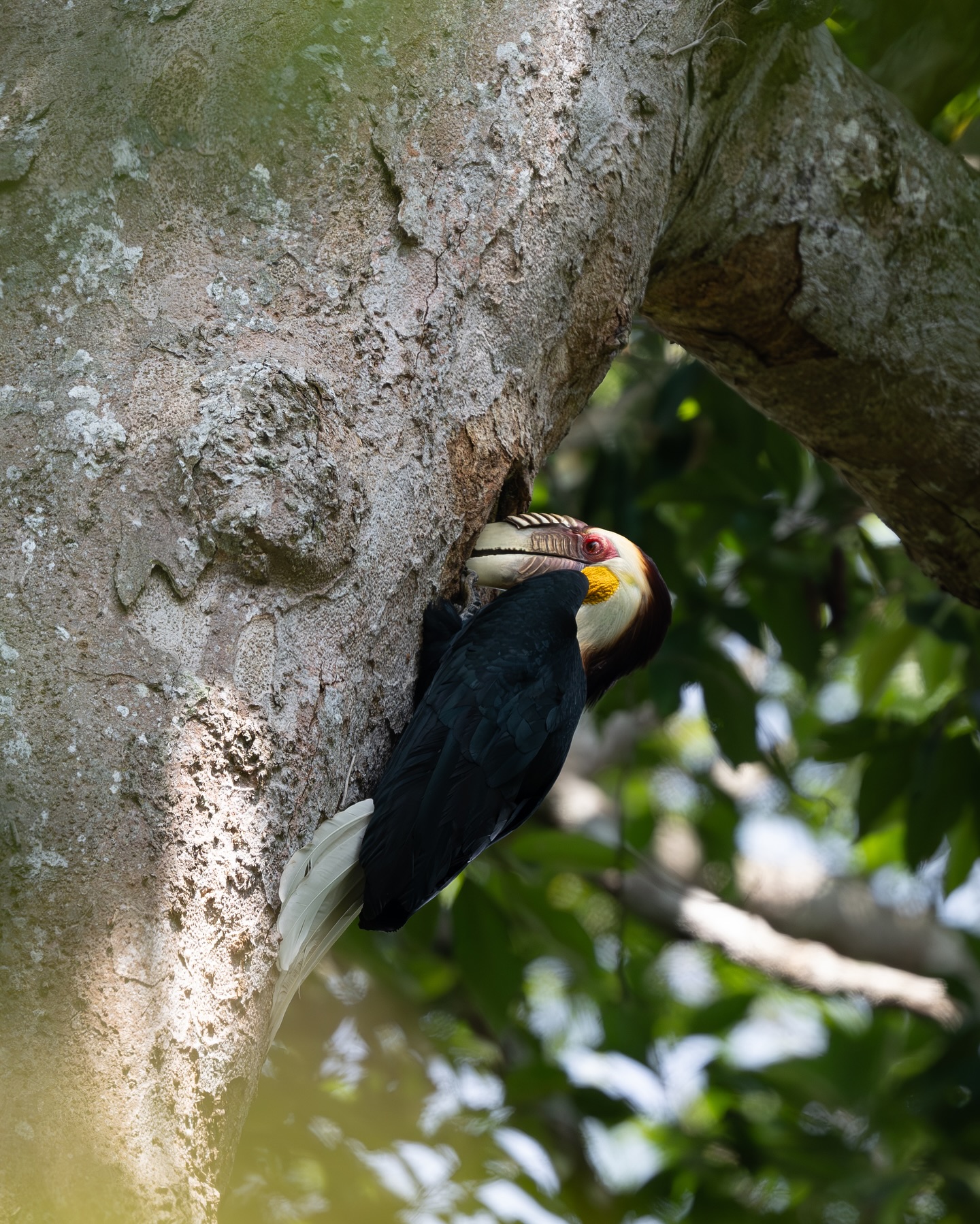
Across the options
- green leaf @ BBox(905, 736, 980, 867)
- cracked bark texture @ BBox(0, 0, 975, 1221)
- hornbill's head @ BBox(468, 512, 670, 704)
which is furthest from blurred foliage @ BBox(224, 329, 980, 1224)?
cracked bark texture @ BBox(0, 0, 975, 1221)

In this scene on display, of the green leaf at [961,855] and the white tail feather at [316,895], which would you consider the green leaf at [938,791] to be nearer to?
the green leaf at [961,855]

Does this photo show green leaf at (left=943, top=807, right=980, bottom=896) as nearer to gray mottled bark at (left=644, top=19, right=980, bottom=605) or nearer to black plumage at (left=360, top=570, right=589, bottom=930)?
gray mottled bark at (left=644, top=19, right=980, bottom=605)

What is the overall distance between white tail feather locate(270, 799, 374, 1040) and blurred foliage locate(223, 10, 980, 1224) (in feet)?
3.57

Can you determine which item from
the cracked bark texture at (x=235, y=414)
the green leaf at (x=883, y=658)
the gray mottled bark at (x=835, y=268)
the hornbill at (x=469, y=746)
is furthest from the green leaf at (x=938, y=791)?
the cracked bark texture at (x=235, y=414)

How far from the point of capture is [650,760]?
5.59 meters

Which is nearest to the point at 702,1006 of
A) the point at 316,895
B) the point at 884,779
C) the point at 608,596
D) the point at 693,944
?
the point at 693,944

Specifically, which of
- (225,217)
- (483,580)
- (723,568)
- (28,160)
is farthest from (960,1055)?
(28,160)

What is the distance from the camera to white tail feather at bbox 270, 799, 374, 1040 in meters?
1.71

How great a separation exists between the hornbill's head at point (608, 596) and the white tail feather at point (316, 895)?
0.92 meters

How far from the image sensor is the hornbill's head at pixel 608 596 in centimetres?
277

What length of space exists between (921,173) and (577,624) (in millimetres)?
1274

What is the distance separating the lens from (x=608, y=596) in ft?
9.27

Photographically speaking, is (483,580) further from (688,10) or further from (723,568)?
(723,568)

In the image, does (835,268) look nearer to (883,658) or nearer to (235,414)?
(235,414)
